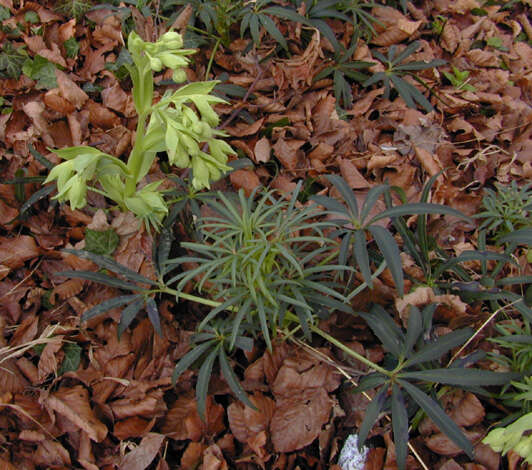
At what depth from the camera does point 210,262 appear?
113 centimetres

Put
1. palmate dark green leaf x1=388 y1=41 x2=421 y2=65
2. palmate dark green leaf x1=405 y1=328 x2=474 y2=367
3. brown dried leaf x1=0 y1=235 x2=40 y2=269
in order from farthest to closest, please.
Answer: palmate dark green leaf x1=388 y1=41 x2=421 y2=65, brown dried leaf x1=0 y1=235 x2=40 y2=269, palmate dark green leaf x1=405 y1=328 x2=474 y2=367

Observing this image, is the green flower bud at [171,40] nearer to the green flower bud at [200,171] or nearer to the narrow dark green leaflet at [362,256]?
the green flower bud at [200,171]

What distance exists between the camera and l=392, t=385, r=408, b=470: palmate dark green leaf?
1.04 m

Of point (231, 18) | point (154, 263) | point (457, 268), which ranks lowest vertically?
point (457, 268)

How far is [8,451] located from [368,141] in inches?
61.6

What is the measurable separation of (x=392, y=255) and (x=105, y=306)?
2.59 feet

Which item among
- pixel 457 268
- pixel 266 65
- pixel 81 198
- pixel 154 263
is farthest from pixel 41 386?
pixel 266 65

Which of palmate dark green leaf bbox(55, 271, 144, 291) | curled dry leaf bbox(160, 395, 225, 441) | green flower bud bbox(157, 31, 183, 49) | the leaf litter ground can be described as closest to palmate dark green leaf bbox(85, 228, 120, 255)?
the leaf litter ground

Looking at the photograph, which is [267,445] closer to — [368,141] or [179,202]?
[179,202]

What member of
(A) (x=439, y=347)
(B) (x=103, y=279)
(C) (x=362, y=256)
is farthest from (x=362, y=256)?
(B) (x=103, y=279)

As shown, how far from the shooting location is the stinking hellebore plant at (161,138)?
42.3 inches

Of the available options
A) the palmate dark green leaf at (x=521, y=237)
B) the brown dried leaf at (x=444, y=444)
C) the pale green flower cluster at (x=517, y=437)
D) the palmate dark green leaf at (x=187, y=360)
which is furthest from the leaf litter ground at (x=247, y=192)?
the pale green flower cluster at (x=517, y=437)

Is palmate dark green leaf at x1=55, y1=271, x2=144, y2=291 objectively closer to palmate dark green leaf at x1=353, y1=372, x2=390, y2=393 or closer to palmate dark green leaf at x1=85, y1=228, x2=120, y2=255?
palmate dark green leaf at x1=85, y1=228, x2=120, y2=255

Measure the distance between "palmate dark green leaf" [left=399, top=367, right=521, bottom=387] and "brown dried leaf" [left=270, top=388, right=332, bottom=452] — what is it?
0.88ft
